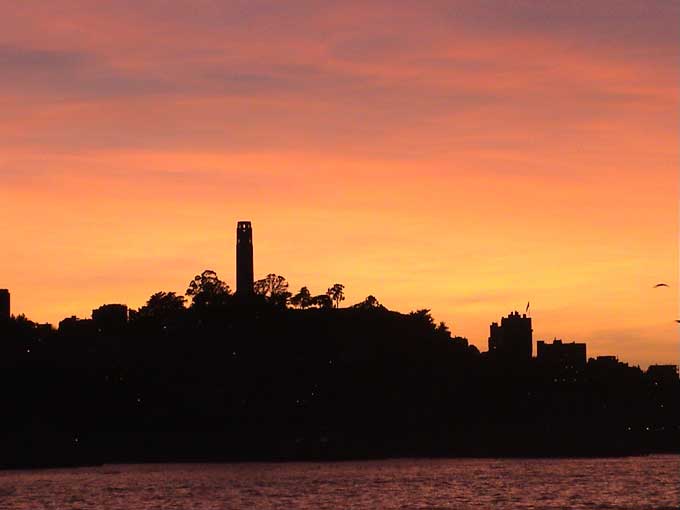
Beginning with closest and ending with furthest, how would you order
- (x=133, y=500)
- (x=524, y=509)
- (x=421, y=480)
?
(x=524, y=509)
(x=133, y=500)
(x=421, y=480)

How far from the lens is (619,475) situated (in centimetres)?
18125

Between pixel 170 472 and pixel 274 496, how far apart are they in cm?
4644

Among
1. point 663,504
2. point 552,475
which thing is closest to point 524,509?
point 663,504

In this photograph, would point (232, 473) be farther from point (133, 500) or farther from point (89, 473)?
point (133, 500)

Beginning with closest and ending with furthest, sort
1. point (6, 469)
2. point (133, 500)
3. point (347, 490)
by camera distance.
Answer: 1. point (133, 500)
2. point (347, 490)
3. point (6, 469)

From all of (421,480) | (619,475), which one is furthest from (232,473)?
(619,475)

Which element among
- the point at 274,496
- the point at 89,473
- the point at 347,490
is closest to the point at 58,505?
the point at 274,496

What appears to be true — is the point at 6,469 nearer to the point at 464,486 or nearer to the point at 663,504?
the point at 464,486

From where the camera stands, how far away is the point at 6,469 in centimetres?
19888

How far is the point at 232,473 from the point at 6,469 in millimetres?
30495

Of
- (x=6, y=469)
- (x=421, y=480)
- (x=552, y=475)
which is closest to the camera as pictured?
(x=421, y=480)

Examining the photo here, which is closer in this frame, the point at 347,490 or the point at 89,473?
the point at 347,490

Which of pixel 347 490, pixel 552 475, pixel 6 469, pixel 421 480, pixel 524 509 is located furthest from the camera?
pixel 6 469

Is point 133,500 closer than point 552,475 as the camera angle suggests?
Yes
